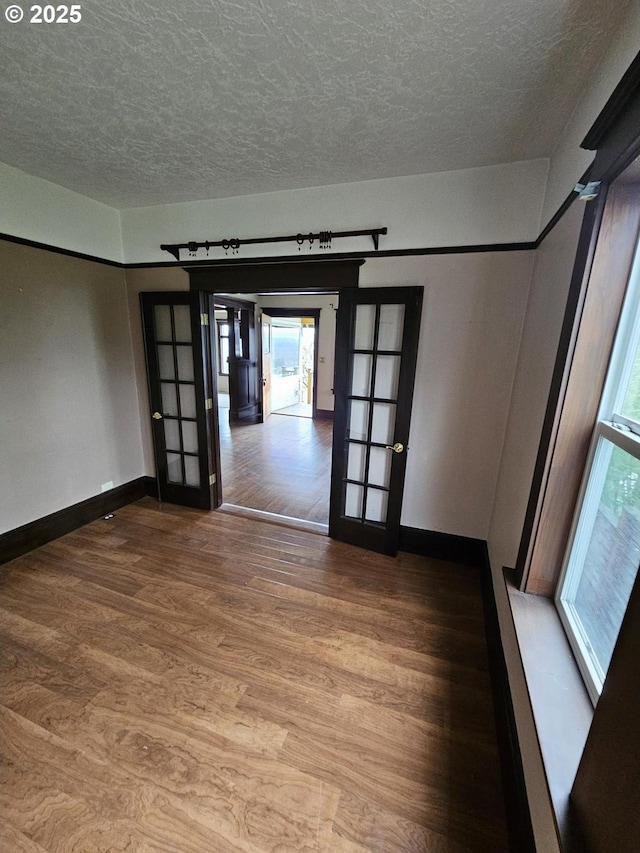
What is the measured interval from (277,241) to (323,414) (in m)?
5.00

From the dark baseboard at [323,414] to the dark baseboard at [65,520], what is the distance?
14.1 feet

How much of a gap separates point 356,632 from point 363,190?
293cm

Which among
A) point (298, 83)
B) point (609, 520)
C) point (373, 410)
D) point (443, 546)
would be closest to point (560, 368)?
point (609, 520)

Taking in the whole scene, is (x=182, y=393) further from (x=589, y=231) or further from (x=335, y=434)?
(x=589, y=231)

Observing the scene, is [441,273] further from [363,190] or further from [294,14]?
[294,14]

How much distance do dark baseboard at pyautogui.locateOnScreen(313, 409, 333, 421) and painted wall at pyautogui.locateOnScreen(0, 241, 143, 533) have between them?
440 cm

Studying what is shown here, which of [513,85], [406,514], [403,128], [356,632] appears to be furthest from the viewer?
[406,514]

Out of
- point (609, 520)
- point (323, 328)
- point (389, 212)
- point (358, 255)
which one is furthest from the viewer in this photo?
point (323, 328)

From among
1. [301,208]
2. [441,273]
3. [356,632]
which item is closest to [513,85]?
[441,273]

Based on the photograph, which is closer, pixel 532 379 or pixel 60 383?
pixel 532 379

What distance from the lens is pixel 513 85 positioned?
1.47m

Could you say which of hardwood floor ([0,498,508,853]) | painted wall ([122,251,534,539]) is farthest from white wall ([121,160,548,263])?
hardwood floor ([0,498,508,853])

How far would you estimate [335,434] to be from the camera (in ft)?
9.16

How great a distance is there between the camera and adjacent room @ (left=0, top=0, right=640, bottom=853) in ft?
3.79
